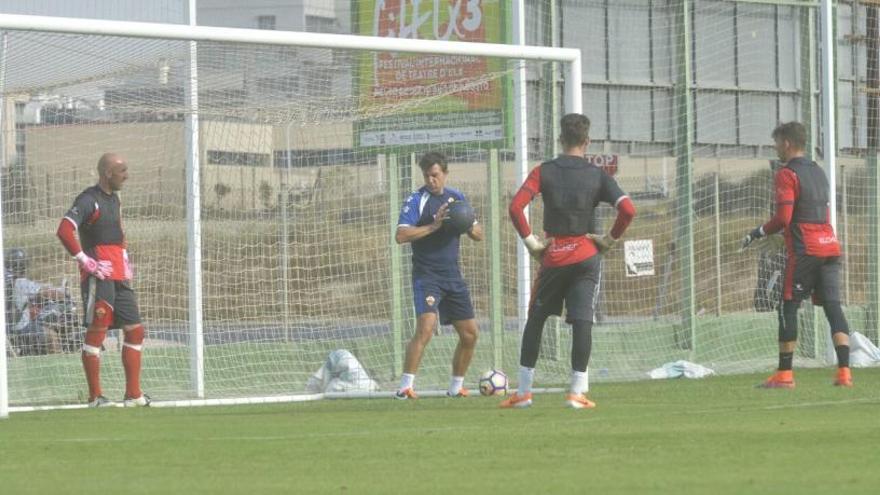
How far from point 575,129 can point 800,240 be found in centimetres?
312

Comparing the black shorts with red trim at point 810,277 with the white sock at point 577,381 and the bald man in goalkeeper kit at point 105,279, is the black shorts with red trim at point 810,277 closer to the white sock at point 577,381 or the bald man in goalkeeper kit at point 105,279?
the white sock at point 577,381

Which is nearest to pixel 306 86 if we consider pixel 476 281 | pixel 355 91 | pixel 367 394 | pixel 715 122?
pixel 355 91

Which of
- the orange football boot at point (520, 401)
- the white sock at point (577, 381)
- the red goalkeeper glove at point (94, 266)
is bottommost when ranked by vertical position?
the orange football boot at point (520, 401)

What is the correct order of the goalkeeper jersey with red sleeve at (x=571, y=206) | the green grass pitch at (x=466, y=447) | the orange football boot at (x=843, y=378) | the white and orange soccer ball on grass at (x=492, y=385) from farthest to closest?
the white and orange soccer ball on grass at (x=492, y=385)
the orange football boot at (x=843, y=378)
the goalkeeper jersey with red sleeve at (x=571, y=206)
the green grass pitch at (x=466, y=447)

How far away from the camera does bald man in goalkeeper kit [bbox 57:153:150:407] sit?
14.5 m

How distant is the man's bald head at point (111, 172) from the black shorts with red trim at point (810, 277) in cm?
554

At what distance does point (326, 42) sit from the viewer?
14664 mm

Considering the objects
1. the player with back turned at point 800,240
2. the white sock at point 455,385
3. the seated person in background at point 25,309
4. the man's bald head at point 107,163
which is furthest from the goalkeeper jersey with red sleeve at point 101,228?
the player with back turned at point 800,240

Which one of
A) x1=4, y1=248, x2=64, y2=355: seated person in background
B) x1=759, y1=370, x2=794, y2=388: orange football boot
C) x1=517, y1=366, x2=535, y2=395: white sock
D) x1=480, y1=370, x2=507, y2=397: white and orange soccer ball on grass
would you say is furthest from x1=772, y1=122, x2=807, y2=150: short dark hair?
x1=4, y1=248, x2=64, y2=355: seated person in background

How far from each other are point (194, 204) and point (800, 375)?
237 inches

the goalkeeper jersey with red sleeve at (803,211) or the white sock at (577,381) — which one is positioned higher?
the goalkeeper jersey with red sleeve at (803,211)

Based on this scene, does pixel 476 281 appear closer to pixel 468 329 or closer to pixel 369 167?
pixel 369 167

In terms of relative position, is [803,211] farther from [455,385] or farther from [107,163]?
[107,163]

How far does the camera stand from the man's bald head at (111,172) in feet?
47.8
